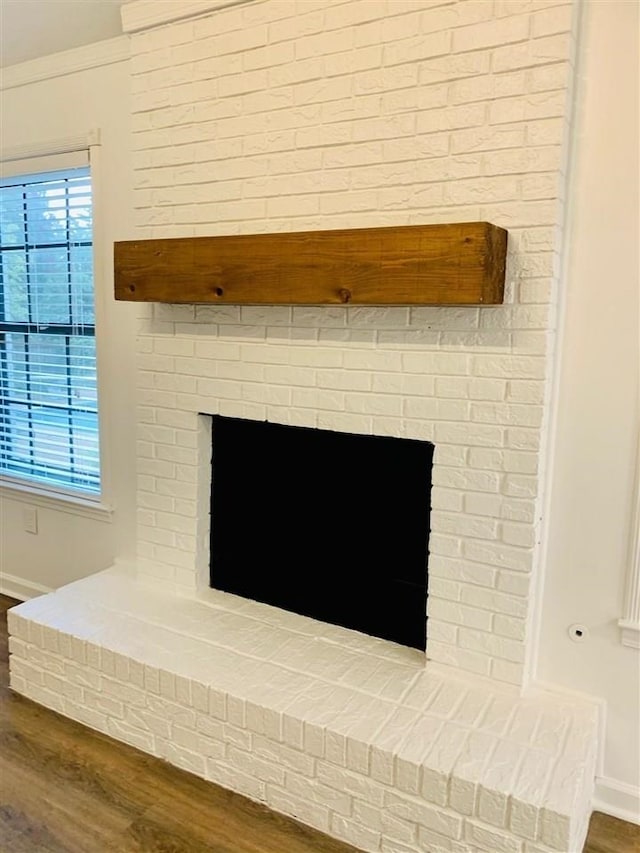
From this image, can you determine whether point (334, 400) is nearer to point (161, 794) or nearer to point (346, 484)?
point (346, 484)

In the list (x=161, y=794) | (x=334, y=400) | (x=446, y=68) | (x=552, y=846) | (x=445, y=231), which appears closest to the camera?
(x=552, y=846)

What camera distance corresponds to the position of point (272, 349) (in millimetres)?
2301

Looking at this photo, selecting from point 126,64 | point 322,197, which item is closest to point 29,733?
point 322,197

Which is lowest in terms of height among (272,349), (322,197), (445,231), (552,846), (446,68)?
(552,846)

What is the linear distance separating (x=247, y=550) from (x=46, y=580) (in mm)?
1246

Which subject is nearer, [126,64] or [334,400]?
[334,400]

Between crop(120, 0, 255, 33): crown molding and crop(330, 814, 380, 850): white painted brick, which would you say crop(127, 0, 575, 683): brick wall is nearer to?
crop(120, 0, 255, 33): crown molding

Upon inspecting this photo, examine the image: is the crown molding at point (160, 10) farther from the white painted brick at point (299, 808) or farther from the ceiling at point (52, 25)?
the white painted brick at point (299, 808)

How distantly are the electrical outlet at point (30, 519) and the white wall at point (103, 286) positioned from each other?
25mm

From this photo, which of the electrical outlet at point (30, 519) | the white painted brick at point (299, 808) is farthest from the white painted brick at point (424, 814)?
the electrical outlet at point (30, 519)

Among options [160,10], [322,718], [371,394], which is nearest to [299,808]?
[322,718]

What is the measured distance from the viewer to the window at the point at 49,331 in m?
2.92

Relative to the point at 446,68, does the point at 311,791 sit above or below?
below

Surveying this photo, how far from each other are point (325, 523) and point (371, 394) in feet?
1.83
